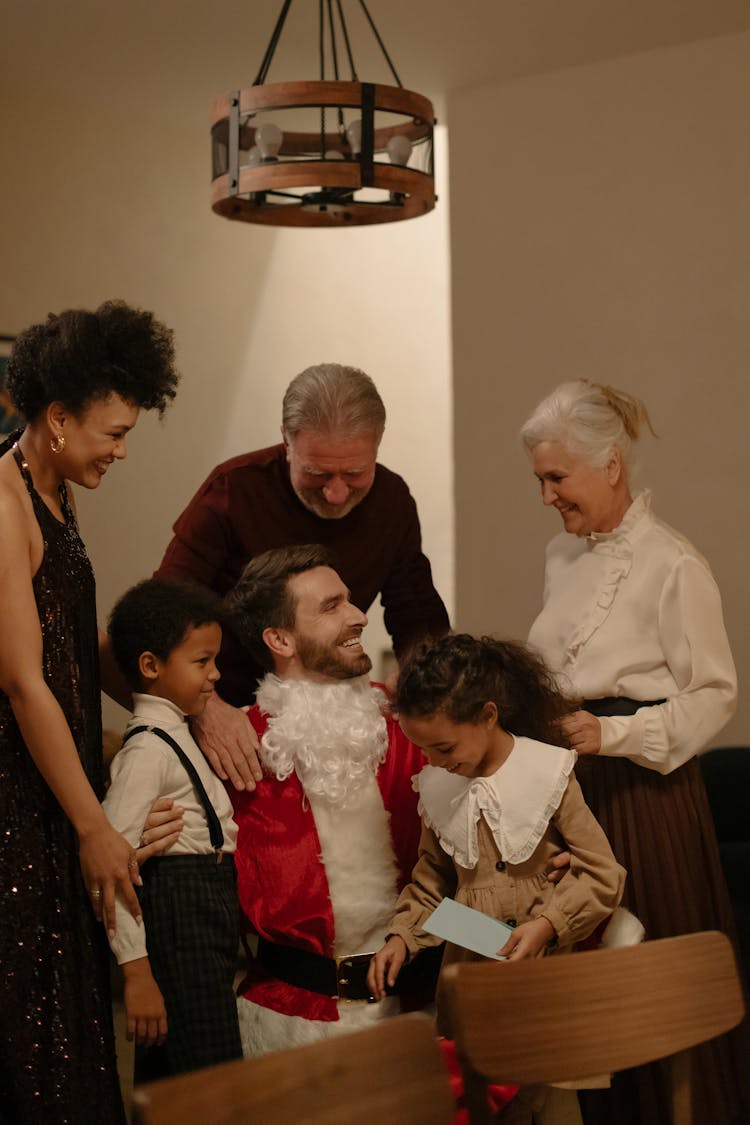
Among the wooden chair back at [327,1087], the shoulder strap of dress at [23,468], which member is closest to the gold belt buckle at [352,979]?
the wooden chair back at [327,1087]

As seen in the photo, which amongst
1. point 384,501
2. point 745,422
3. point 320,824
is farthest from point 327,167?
point 745,422

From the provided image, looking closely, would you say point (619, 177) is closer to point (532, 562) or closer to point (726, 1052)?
point (532, 562)

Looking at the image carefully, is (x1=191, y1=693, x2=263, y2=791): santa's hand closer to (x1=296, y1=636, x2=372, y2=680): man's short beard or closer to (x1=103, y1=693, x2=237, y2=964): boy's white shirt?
(x1=103, y1=693, x2=237, y2=964): boy's white shirt

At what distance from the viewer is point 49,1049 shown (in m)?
2.26

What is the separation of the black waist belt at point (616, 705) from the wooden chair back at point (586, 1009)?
0.95m

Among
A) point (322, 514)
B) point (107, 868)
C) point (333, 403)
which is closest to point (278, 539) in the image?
point (322, 514)

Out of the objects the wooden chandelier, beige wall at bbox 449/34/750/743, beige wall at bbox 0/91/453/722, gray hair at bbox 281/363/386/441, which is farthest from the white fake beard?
beige wall at bbox 0/91/453/722

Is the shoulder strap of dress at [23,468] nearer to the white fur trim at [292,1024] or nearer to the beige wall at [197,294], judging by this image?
the white fur trim at [292,1024]

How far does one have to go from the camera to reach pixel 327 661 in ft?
8.99

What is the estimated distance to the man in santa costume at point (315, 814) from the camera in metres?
2.56

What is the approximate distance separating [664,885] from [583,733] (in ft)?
1.43

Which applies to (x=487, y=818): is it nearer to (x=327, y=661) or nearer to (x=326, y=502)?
(x=327, y=661)

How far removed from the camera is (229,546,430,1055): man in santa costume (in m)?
2.56

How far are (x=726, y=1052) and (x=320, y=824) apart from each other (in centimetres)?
105
